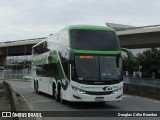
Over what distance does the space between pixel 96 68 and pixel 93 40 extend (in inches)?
51.4

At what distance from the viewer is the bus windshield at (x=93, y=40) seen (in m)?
17.2

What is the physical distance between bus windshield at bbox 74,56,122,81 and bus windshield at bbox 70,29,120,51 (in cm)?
48

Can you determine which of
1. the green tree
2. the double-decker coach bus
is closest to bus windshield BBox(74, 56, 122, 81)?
the double-decker coach bus

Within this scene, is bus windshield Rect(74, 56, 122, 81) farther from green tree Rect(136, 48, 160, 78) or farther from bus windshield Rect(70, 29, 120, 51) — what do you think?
green tree Rect(136, 48, 160, 78)

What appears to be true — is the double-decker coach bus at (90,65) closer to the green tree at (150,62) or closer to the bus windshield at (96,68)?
the bus windshield at (96,68)

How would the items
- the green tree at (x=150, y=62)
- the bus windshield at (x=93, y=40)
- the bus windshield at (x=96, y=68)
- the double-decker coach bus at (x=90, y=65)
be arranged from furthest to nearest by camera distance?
the green tree at (x=150, y=62) < the bus windshield at (x=93, y=40) < the bus windshield at (x=96, y=68) < the double-decker coach bus at (x=90, y=65)

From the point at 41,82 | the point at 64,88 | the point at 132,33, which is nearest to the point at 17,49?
the point at 132,33

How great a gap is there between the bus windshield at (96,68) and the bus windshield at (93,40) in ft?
1.59

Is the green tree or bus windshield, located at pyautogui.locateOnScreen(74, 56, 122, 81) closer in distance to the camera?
bus windshield, located at pyautogui.locateOnScreen(74, 56, 122, 81)

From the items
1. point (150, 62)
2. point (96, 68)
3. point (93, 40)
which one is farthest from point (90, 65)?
point (150, 62)

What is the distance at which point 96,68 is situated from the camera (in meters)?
16.9

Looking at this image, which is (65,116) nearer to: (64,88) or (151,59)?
(64,88)

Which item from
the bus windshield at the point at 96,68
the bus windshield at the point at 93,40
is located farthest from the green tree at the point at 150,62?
the bus windshield at the point at 96,68

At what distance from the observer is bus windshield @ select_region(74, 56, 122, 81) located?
661 inches
